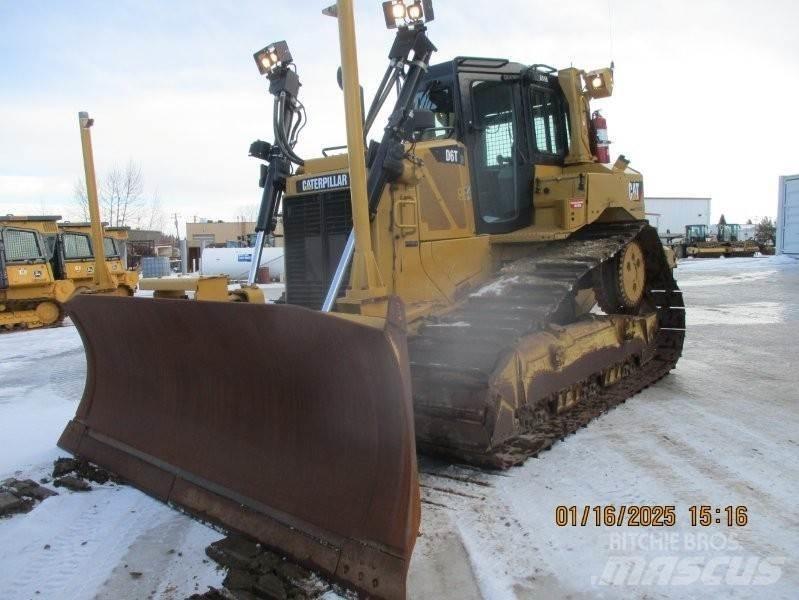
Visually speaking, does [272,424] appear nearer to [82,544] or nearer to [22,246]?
[82,544]

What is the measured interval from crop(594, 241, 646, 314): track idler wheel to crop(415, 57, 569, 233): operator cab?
3.19ft

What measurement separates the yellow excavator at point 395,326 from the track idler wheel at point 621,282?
3 cm

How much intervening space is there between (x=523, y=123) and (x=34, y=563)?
4648 mm

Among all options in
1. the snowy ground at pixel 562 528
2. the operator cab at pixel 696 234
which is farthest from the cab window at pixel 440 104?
the operator cab at pixel 696 234

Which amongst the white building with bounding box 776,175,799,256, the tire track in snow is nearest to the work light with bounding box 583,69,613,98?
the tire track in snow

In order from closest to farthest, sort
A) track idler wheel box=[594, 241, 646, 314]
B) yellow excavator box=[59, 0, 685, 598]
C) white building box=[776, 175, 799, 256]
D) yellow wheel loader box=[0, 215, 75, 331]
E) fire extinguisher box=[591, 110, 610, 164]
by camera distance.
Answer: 1. yellow excavator box=[59, 0, 685, 598]
2. track idler wheel box=[594, 241, 646, 314]
3. fire extinguisher box=[591, 110, 610, 164]
4. yellow wheel loader box=[0, 215, 75, 331]
5. white building box=[776, 175, 799, 256]

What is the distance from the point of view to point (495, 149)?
212 inches

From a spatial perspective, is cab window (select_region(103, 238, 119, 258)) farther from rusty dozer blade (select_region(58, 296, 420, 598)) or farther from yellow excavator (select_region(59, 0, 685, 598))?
rusty dozer blade (select_region(58, 296, 420, 598))

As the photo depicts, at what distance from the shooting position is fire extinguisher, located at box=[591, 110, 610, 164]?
6.06 m

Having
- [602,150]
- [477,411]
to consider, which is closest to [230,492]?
[477,411]

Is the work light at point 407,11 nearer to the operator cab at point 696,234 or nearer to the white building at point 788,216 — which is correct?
the white building at point 788,216

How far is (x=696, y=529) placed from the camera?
10.3 feet

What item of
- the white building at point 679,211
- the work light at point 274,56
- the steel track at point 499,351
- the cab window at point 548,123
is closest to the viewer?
the steel track at point 499,351

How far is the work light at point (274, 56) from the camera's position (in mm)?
5125
